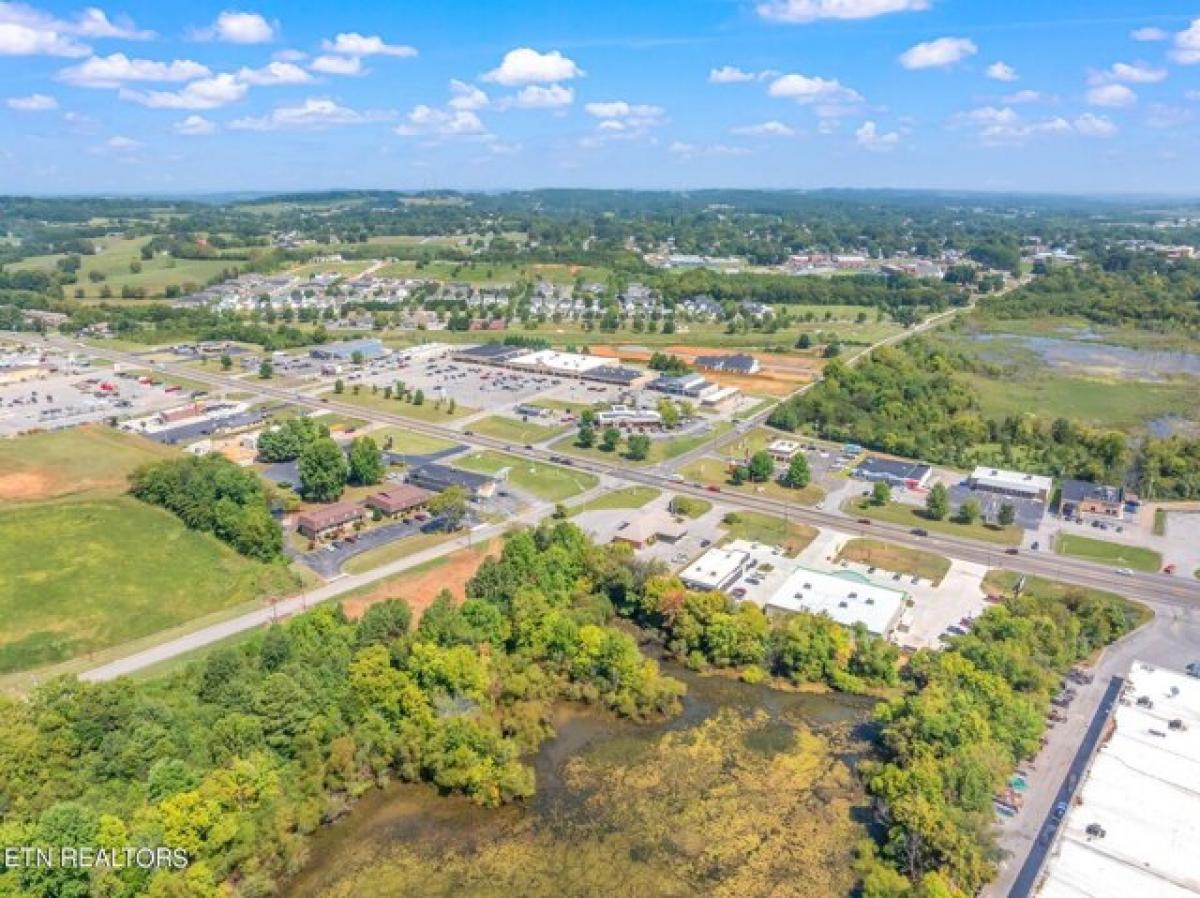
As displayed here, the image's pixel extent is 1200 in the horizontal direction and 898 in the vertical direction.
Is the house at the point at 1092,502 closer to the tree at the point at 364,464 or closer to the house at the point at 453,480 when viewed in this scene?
the house at the point at 453,480

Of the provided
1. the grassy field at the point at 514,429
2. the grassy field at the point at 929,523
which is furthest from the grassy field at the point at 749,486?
the grassy field at the point at 514,429

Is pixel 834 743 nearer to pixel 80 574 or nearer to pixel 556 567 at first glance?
pixel 556 567

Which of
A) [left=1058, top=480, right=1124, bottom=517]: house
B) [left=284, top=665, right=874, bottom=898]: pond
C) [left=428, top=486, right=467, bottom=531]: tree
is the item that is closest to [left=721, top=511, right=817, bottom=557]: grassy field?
[left=284, top=665, right=874, bottom=898]: pond

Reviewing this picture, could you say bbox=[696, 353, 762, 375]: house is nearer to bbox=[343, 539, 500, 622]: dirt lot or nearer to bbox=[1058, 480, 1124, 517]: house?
bbox=[1058, 480, 1124, 517]: house

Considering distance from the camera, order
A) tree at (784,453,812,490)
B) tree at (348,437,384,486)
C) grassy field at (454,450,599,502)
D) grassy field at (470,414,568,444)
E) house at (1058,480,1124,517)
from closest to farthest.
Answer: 1. house at (1058,480,1124,517)
2. tree at (348,437,384,486)
3. grassy field at (454,450,599,502)
4. tree at (784,453,812,490)
5. grassy field at (470,414,568,444)

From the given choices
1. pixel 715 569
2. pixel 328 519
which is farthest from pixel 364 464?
pixel 715 569

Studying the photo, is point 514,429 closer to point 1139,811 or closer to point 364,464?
point 364,464

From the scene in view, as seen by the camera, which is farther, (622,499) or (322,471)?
(622,499)
